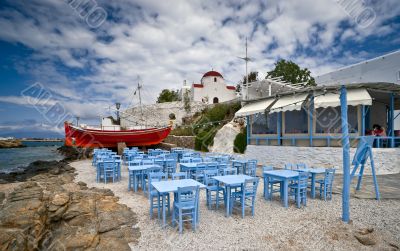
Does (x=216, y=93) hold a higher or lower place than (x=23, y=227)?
higher

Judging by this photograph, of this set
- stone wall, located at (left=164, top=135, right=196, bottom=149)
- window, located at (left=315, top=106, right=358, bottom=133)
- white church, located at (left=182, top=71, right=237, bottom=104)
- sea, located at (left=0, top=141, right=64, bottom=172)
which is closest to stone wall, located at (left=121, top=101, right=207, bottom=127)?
white church, located at (left=182, top=71, right=237, bottom=104)

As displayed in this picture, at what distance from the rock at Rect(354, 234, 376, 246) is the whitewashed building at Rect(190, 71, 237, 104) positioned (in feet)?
111

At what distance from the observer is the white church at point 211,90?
126 ft

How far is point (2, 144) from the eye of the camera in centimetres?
6650

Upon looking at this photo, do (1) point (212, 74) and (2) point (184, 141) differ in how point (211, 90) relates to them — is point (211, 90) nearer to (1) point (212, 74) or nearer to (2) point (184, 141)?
(1) point (212, 74)

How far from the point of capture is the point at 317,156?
439 inches

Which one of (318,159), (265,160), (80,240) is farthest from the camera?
(265,160)

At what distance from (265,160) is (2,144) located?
7882 centimetres

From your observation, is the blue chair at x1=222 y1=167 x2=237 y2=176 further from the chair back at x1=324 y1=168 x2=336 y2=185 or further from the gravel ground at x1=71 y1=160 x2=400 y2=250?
the chair back at x1=324 y1=168 x2=336 y2=185

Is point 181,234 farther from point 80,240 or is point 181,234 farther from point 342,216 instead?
point 342,216

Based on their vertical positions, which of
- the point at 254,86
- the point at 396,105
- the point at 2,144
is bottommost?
the point at 2,144

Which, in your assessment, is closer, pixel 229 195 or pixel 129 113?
pixel 229 195

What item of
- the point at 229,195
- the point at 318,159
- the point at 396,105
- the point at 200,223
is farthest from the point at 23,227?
the point at 396,105

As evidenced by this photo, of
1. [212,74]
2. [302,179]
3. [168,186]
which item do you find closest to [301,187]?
[302,179]
